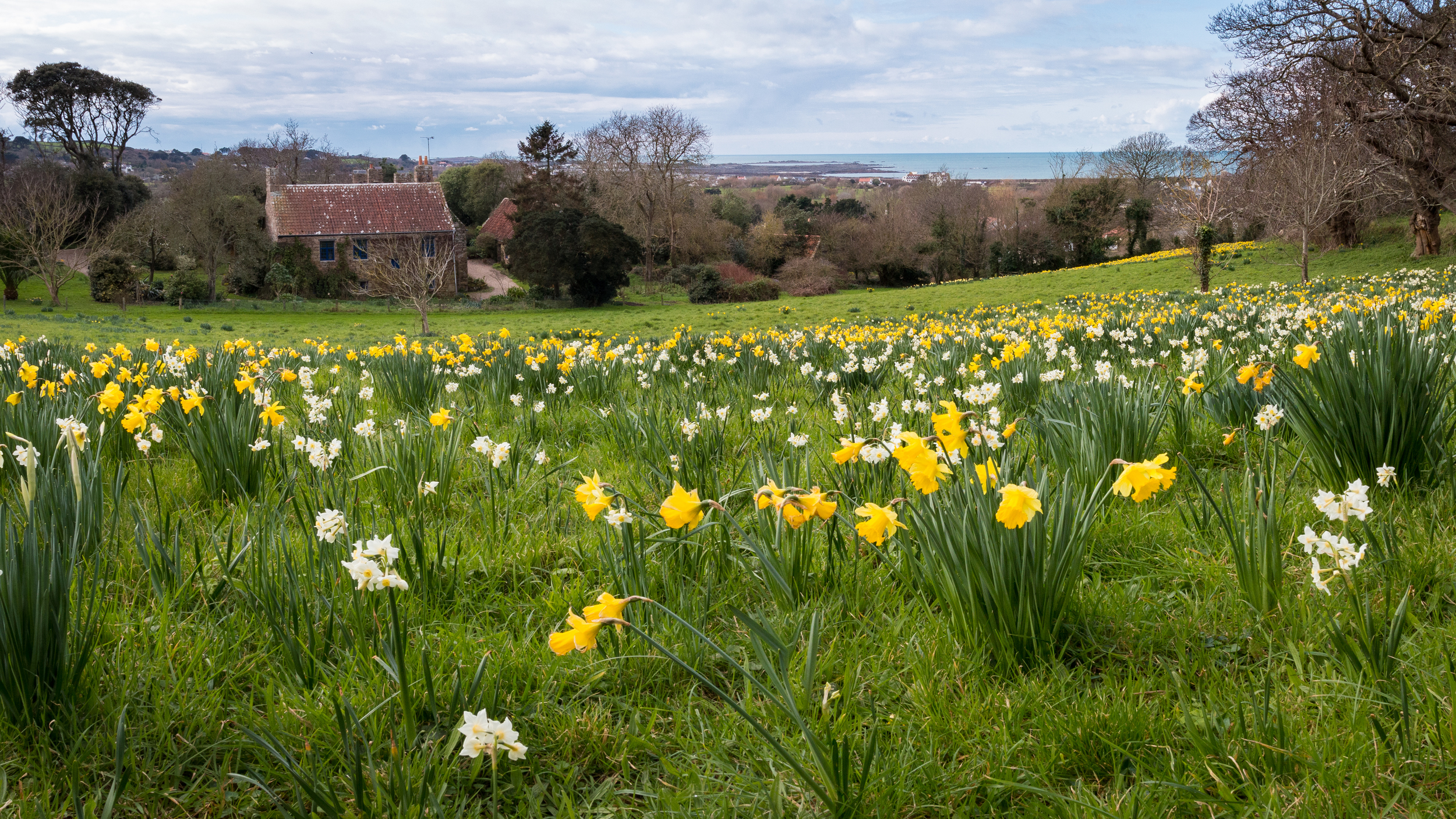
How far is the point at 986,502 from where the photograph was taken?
1911mm

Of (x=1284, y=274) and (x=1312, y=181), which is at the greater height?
(x=1312, y=181)

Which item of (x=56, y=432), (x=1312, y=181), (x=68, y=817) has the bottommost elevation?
(x=68, y=817)

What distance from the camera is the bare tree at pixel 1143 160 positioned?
51.9m

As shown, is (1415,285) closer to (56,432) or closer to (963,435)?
(963,435)

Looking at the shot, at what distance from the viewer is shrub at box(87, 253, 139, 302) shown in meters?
35.6

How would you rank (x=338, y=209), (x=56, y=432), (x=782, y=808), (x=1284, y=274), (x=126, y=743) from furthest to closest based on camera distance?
1. (x=338, y=209)
2. (x=1284, y=274)
3. (x=56, y=432)
4. (x=126, y=743)
5. (x=782, y=808)

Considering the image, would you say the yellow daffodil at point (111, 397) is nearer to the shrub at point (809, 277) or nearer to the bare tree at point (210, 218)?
the bare tree at point (210, 218)

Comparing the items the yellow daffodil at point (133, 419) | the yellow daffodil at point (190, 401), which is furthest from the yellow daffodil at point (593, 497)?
the yellow daffodil at point (190, 401)

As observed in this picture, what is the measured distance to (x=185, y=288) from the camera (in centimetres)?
3797

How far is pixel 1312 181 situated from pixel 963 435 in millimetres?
24418

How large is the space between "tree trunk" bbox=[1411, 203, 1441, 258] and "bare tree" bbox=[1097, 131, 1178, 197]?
87.8 ft

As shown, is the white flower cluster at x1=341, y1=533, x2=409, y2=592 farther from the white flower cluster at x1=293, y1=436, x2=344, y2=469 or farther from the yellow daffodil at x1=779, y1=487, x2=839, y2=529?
the white flower cluster at x1=293, y1=436, x2=344, y2=469

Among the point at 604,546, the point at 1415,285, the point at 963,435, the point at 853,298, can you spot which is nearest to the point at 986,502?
the point at 963,435

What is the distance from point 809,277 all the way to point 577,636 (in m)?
48.1
